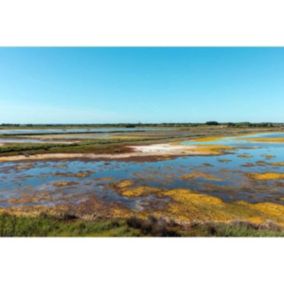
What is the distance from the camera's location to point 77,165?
18.8m

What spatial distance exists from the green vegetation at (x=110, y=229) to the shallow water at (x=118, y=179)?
292 cm

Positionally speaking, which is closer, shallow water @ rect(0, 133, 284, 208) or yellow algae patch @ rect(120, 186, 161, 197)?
shallow water @ rect(0, 133, 284, 208)

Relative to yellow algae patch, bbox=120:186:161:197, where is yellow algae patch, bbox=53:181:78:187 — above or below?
below

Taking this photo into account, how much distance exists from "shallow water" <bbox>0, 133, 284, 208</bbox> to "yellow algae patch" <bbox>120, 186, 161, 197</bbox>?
0.53 meters

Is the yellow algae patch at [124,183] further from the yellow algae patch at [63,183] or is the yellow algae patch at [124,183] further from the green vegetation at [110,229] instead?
the green vegetation at [110,229]

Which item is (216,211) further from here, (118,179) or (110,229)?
(118,179)

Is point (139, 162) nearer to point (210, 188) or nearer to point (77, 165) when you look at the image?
point (77, 165)

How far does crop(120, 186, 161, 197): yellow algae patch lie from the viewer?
11.0 meters

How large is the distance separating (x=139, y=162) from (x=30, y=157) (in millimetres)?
12555

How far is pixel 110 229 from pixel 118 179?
7699mm

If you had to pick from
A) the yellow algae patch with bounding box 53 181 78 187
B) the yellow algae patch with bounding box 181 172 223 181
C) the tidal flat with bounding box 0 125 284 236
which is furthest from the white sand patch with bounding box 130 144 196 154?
the yellow algae patch with bounding box 53 181 78 187

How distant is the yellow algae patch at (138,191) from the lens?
11.0m

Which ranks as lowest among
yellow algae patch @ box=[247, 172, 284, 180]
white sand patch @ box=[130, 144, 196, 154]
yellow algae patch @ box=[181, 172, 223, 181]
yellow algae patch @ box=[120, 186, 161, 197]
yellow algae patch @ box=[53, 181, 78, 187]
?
yellow algae patch @ box=[53, 181, 78, 187]

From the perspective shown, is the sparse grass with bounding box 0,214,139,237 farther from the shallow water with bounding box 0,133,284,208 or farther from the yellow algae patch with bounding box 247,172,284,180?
Answer: the yellow algae patch with bounding box 247,172,284,180
